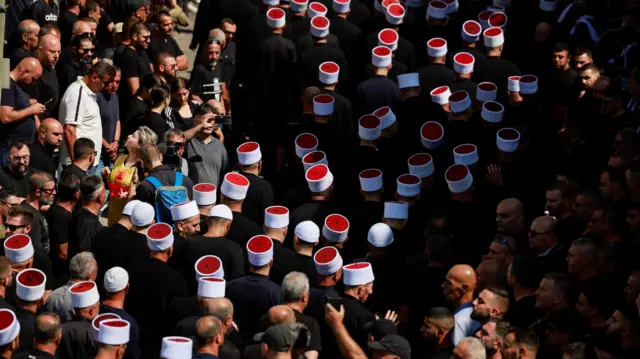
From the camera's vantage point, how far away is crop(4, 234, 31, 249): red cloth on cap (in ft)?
37.8

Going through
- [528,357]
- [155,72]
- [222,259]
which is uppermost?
[528,357]

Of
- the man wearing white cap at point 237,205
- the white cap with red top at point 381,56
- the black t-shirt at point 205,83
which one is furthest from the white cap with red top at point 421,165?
the black t-shirt at point 205,83

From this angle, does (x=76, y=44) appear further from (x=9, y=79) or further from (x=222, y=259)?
(x=222, y=259)

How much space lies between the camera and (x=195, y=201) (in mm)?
12469

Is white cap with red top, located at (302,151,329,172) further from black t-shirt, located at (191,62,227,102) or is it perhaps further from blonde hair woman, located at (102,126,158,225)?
black t-shirt, located at (191,62,227,102)

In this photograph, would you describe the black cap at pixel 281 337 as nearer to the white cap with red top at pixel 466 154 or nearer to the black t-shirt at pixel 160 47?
the white cap with red top at pixel 466 154

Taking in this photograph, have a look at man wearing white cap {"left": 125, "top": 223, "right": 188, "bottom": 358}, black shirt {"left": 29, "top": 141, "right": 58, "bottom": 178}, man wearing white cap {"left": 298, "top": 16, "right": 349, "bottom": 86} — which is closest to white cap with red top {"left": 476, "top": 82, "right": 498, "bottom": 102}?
man wearing white cap {"left": 298, "top": 16, "right": 349, "bottom": 86}

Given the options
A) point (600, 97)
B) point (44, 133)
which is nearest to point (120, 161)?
point (44, 133)

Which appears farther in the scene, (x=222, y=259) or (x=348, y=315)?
(x=222, y=259)

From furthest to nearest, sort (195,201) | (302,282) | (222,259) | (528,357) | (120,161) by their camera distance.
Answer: (120,161) < (195,201) < (222,259) < (302,282) < (528,357)

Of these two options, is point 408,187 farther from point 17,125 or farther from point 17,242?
point 17,125

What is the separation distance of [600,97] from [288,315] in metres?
5.19

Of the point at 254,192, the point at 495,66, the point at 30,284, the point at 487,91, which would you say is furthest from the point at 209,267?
the point at 495,66

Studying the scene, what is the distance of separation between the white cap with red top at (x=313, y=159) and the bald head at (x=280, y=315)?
316 cm
